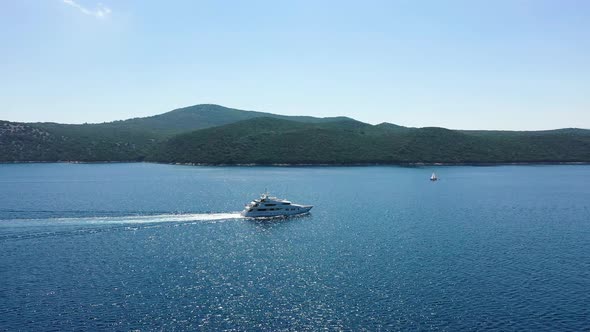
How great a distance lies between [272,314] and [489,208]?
109 metres

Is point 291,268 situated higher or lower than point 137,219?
lower

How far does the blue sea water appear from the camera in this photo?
194 feet

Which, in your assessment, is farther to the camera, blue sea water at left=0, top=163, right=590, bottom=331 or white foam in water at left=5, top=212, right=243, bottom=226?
white foam in water at left=5, top=212, right=243, bottom=226

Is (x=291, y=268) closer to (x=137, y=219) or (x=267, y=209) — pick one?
(x=267, y=209)

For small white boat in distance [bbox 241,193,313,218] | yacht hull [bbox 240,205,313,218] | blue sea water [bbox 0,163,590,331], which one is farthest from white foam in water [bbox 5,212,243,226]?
small white boat in distance [bbox 241,193,313,218]

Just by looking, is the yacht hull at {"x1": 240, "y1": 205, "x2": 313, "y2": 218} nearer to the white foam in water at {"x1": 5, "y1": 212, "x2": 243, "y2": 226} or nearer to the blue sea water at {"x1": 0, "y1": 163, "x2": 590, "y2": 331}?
the white foam in water at {"x1": 5, "y1": 212, "x2": 243, "y2": 226}

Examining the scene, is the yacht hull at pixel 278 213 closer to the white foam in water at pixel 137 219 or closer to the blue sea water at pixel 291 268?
the white foam in water at pixel 137 219

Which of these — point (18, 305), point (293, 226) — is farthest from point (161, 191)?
point (18, 305)

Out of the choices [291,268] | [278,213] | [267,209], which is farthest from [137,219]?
[291,268]

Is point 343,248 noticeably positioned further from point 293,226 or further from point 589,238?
point 589,238

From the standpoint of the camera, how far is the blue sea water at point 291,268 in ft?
194

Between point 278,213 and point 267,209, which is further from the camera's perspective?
point 278,213

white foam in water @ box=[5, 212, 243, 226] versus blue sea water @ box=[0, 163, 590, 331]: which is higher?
white foam in water @ box=[5, 212, 243, 226]

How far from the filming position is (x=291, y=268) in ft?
262
